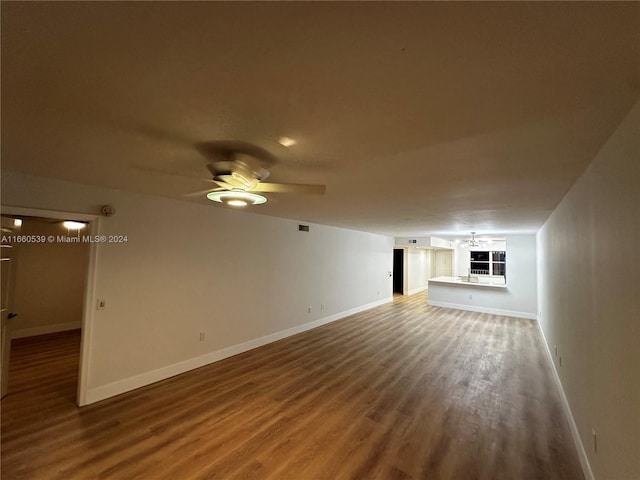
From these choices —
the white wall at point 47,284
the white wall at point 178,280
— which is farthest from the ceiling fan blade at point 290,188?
the white wall at point 47,284

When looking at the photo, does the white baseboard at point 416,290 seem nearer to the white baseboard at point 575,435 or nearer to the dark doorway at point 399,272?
the dark doorway at point 399,272

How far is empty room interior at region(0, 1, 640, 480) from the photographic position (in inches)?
33.6

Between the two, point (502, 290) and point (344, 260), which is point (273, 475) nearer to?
point (344, 260)

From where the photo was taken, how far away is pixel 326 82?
3.47ft

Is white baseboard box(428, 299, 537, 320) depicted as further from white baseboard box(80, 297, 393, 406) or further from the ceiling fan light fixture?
the ceiling fan light fixture

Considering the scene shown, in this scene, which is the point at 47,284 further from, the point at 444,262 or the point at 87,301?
the point at 444,262

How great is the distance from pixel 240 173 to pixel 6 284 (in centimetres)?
328

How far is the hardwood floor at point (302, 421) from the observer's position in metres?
1.99

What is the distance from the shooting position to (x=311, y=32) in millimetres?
813

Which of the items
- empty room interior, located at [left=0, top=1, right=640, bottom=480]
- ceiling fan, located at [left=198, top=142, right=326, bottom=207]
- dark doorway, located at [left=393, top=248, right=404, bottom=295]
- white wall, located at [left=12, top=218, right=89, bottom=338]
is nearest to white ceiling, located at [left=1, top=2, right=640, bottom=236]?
empty room interior, located at [left=0, top=1, right=640, bottom=480]

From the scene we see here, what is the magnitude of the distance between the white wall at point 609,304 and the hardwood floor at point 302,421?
2.11 feet

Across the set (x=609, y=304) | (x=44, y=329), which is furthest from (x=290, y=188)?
(x=44, y=329)

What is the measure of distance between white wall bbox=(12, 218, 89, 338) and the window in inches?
511

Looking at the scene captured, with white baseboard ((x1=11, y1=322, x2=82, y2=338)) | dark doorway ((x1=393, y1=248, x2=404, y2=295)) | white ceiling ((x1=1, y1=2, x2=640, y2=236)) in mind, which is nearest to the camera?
white ceiling ((x1=1, y1=2, x2=640, y2=236))
